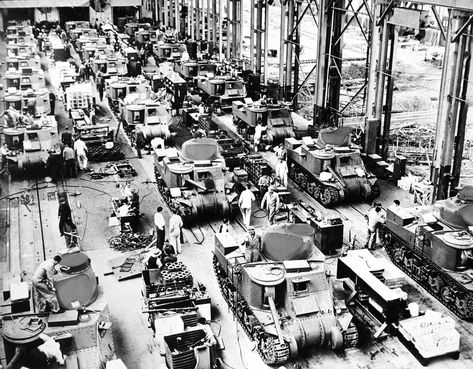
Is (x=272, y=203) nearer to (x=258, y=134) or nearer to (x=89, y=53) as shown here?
(x=258, y=134)

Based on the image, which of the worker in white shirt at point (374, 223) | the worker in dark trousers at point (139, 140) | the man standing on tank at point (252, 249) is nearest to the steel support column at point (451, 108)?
the worker in white shirt at point (374, 223)

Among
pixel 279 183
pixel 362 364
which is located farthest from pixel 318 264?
pixel 279 183

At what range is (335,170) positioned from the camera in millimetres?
23156

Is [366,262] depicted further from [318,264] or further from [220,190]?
[220,190]

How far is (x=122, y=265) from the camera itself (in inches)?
737

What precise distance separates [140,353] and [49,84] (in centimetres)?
3154

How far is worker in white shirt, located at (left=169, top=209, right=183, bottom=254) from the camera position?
19.0 m

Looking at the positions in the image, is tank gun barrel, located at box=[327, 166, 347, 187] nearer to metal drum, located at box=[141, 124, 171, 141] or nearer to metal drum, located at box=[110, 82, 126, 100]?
metal drum, located at box=[141, 124, 171, 141]

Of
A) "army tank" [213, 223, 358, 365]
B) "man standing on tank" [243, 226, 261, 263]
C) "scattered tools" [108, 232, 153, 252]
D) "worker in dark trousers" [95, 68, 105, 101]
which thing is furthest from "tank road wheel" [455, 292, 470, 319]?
"worker in dark trousers" [95, 68, 105, 101]

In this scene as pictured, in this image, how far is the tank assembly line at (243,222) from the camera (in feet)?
47.8

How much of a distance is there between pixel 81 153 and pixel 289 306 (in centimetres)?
1409

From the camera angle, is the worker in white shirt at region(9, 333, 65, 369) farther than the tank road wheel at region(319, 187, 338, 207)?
No

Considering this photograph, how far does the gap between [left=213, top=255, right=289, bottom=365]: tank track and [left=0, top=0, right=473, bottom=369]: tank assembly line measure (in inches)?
2.1

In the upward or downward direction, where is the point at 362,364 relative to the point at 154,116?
downward
